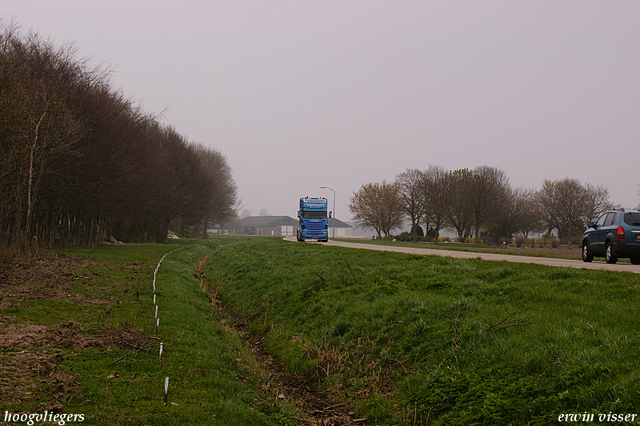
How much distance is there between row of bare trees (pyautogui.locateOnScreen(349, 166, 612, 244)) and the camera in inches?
2517

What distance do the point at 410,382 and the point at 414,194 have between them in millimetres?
66517

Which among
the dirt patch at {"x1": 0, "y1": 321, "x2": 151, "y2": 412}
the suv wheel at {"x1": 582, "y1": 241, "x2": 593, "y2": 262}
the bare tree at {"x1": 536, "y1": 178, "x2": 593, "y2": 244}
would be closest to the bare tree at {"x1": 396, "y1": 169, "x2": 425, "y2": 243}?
the bare tree at {"x1": 536, "y1": 178, "x2": 593, "y2": 244}

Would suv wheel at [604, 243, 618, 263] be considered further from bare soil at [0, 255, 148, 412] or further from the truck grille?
the truck grille

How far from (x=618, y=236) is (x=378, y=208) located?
Result: 67.4m

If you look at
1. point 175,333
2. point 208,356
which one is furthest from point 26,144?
point 208,356

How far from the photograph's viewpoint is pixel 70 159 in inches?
1126

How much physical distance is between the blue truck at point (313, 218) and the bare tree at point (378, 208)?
3784 centimetres

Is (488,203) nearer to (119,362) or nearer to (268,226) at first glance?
(119,362)

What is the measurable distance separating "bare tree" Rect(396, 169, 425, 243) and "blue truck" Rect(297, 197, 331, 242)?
2983 centimetres

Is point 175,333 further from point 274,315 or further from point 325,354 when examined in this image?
point 274,315

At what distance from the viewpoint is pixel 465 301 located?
9898mm

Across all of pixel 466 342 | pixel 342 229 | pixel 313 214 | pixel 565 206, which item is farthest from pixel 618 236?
pixel 342 229

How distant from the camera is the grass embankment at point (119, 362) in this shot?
5.66m

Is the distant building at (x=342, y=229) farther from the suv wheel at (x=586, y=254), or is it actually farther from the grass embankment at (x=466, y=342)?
the grass embankment at (x=466, y=342)
